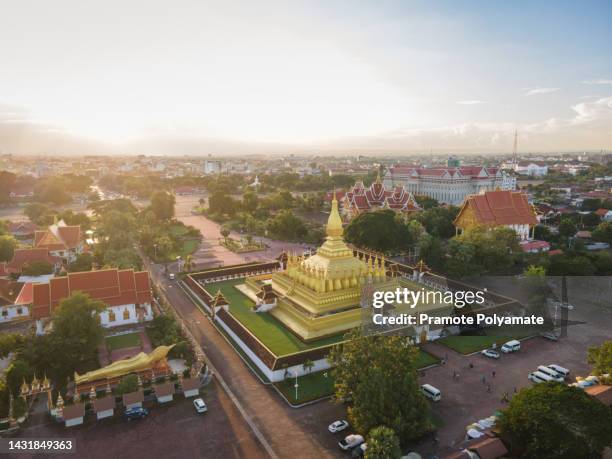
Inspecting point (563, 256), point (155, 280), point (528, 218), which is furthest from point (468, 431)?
point (528, 218)

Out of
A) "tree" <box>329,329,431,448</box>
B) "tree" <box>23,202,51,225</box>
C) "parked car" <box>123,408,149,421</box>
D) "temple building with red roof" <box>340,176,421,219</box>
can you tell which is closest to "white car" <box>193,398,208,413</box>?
"parked car" <box>123,408,149,421</box>

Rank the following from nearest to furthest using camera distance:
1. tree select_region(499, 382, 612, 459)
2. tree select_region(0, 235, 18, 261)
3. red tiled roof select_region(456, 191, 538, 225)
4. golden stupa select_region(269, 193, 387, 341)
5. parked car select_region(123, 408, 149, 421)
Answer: tree select_region(499, 382, 612, 459)
parked car select_region(123, 408, 149, 421)
golden stupa select_region(269, 193, 387, 341)
tree select_region(0, 235, 18, 261)
red tiled roof select_region(456, 191, 538, 225)

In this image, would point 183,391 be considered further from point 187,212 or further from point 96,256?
point 187,212

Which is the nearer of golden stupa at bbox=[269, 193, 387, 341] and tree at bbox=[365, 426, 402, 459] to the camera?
tree at bbox=[365, 426, 402, 459]

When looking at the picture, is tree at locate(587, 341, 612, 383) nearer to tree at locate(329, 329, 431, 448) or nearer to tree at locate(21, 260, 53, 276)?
tree at locate(329, 329, 431, 448)

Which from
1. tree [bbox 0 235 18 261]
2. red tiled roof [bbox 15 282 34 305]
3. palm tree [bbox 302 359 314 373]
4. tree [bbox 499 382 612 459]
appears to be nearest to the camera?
tree [bbox 499 382 612 459]

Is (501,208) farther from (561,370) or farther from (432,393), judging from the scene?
(432,393)

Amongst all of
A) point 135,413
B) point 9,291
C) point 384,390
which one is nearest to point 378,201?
point 9,291
